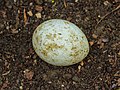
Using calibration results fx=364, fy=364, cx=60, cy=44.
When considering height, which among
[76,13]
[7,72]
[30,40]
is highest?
[76,13]

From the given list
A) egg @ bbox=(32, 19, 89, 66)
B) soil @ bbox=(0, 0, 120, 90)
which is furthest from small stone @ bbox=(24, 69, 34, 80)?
egg @ bbox=(32, 19, 89, 66)

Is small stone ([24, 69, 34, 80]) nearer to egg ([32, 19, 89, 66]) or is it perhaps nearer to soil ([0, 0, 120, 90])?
soil ([0, 0, 120, 90])

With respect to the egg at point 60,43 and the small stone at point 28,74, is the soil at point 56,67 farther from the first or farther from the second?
the egg at point 60,43

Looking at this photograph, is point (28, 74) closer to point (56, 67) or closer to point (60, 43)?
point (56, 67)

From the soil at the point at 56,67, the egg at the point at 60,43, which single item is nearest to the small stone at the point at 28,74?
the soil at the point at 56,67

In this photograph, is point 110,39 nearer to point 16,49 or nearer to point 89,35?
point 89,35

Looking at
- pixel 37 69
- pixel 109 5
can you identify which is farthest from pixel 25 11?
pixel 109 5

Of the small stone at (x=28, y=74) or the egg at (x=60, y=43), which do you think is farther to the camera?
the small stone at (x=28, y=74)
